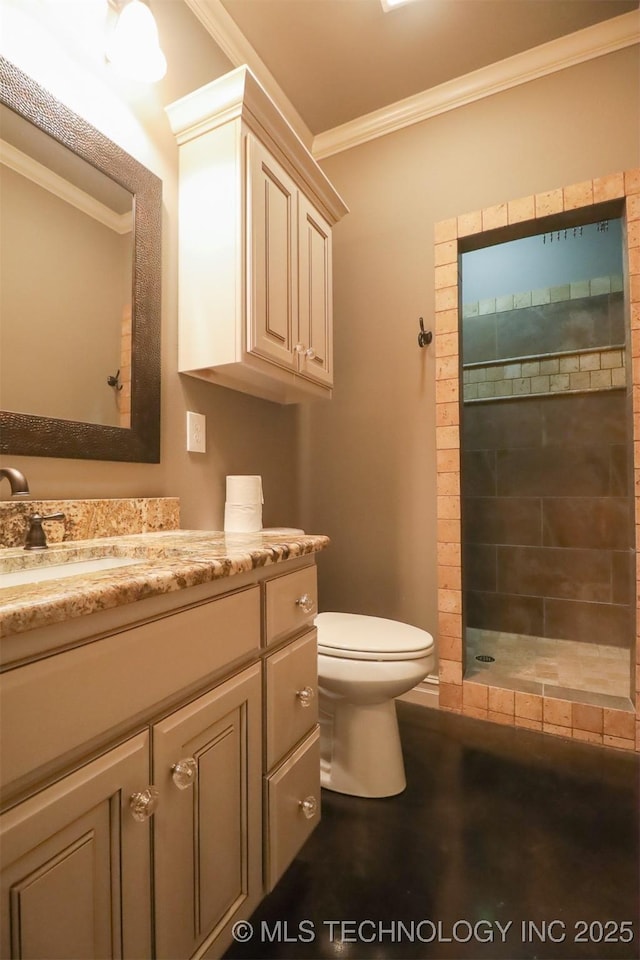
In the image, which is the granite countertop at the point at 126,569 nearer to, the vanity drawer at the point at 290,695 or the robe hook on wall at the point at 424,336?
the vanity drawer at the point at 290,695

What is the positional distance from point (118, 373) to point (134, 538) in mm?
472

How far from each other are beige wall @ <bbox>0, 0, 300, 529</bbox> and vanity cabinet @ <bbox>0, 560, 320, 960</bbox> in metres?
0.59

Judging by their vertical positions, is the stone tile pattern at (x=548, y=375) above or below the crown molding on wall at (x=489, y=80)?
below

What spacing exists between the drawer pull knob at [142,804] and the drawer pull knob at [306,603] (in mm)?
482

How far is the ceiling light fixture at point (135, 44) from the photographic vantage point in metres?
1.16

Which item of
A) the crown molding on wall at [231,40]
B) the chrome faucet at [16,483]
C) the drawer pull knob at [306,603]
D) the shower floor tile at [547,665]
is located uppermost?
the crown molding on wall at [231,40]

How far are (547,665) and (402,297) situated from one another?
195 cm

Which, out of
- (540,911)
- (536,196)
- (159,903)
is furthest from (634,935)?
(536,196)

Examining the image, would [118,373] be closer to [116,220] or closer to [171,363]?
[171,363]

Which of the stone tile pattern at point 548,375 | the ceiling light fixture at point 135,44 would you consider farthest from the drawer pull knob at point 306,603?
the stone tile pattern at point 548,375

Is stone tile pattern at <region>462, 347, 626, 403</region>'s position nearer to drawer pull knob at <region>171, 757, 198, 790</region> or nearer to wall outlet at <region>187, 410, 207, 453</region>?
wall outlet at <region>187, 410, 207, 453</region>

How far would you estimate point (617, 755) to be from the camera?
161 cm

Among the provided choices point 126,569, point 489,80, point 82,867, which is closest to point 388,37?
point 489,80

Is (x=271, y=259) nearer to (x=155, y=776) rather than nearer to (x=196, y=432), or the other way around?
(x=196, y=432)
